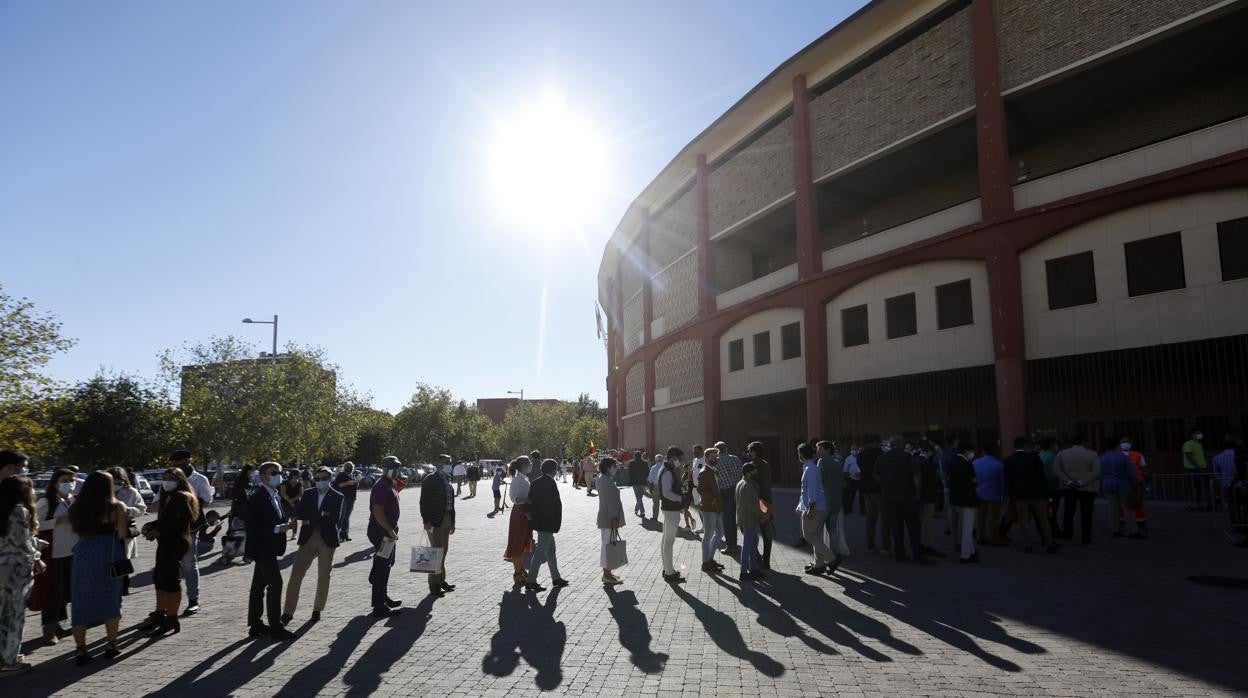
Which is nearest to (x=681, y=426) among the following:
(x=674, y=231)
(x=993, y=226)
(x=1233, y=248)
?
(x=674, y=231)

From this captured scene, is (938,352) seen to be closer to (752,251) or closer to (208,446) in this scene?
(752,251)

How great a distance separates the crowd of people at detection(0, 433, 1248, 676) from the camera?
628cm

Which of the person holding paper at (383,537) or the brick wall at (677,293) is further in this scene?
the brick wall at (677,293)

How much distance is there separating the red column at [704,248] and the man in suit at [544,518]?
2374 cm

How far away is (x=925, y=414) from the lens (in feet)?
84.8

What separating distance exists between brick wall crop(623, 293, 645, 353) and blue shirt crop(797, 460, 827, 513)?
3077cm

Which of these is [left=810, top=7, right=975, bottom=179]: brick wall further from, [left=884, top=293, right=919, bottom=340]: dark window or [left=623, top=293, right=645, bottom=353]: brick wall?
[left=623, top=293, right=645, bottom=353]: brick wall

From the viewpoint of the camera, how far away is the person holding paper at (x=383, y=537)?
781 cm

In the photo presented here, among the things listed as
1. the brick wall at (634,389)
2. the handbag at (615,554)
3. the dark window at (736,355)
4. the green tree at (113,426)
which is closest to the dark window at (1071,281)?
the dark window at (736,355)

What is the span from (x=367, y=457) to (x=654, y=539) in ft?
239

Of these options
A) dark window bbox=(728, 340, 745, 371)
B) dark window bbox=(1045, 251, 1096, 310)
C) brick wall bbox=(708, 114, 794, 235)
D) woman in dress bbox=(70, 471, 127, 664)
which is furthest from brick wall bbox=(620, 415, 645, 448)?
woman in dress bbox=(70, 471, 127, 664)

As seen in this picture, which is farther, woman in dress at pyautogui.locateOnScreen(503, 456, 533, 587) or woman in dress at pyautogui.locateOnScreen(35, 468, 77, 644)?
woman in dress at pyautogui.locateOnScreen(503, 456, 533, 587)

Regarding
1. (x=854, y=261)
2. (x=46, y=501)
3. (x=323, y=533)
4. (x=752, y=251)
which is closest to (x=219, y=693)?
(x=323, y=533)

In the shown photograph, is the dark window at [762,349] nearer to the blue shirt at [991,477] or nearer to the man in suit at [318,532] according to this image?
the blue shirt at [991,477]
